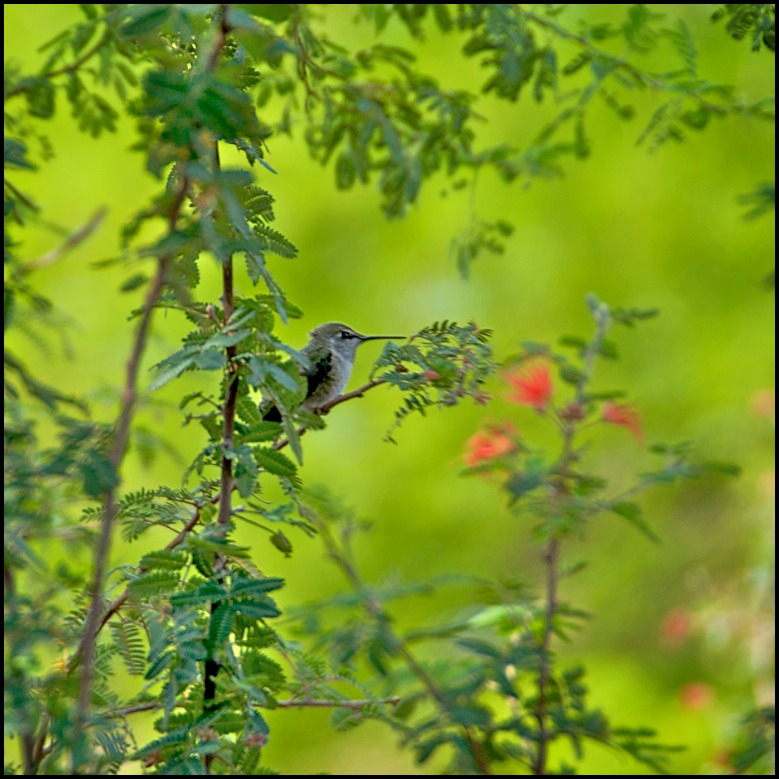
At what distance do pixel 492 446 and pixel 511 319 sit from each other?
2067 millimetres

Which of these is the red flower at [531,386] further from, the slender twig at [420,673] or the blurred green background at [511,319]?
the blurred green background at [511,319]

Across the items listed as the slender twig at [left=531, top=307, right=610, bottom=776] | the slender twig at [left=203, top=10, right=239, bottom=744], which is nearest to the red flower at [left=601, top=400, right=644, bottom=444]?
the slender twig at [left=531, top=307, right=610, bottom=776]

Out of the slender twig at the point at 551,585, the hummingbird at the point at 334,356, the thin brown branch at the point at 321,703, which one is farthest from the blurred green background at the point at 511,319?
the thin brown branch at the point at 321,703

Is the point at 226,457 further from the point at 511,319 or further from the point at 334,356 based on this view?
the point at 511,319

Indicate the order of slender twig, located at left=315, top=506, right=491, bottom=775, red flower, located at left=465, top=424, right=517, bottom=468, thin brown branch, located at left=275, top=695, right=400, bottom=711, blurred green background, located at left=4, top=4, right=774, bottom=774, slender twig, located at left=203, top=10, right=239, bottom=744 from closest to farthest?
1. slender twig, located at left=203, top=10, right=239, bottom=744
2. thin brown branch, located at left=275, top=695, right=400, bottom=711
3. slender twig, located at left=315, top=506, right=491, bottom=775
4. red flower, located at left=465, top=424, right=517, bottom=468
5. blurred green background, located at left=4, top=4, right=774, bottom=774

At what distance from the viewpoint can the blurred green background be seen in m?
3.88

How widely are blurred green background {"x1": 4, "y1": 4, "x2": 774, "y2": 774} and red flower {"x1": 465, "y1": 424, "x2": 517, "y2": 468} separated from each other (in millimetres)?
1600

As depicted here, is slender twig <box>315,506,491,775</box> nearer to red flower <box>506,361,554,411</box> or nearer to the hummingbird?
the hummingbird

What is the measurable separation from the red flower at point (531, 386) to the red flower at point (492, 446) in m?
0.07

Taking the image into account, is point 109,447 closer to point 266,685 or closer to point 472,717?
point 266,685

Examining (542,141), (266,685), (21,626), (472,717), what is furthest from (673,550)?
(21,626)

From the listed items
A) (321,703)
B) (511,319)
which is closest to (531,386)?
(321,703)

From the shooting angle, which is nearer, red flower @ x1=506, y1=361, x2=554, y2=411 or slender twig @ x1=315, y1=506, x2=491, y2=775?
slender twig @ x1=315, y1=506, x2=491, y2=775

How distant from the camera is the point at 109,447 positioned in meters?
0.99
